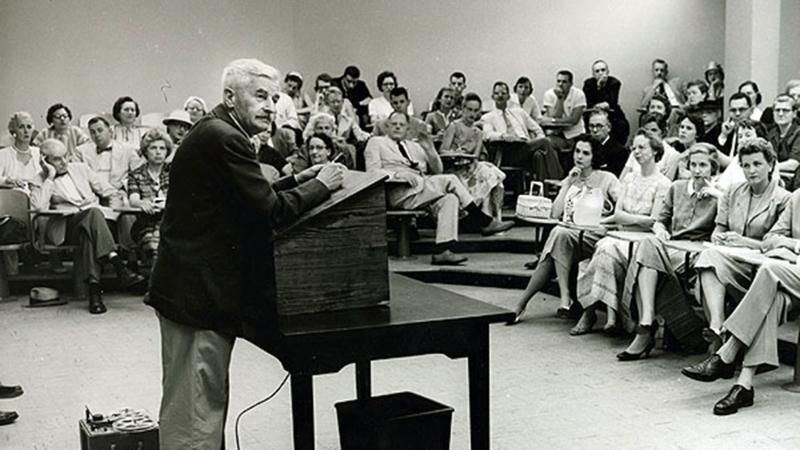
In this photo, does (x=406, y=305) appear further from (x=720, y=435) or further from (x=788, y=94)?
(x=788, y=94)

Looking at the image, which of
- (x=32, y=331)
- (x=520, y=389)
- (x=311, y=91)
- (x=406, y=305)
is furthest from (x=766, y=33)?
(x=406, y=305)

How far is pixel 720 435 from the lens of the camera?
4.81m

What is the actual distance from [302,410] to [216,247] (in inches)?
22.5

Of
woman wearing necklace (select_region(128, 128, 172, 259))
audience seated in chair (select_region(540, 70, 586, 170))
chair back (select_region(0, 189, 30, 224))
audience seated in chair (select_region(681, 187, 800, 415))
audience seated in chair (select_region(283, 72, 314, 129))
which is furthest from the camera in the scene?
audience seated in chair (select_region(283, 72, 314, 129))

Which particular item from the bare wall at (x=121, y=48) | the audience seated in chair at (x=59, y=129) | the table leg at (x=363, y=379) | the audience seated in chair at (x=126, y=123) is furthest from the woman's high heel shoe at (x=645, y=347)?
the bare wall at (x=121, y=48)

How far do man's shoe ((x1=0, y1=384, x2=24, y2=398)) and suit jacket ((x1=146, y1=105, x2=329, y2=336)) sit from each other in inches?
106

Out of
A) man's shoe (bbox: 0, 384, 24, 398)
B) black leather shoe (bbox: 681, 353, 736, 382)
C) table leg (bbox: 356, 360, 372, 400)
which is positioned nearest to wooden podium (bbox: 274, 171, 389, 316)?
table leg (bbox: 356, 360, 372, 400)

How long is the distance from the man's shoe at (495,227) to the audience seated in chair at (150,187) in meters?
3.09

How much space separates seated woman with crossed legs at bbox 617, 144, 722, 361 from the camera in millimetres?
6316

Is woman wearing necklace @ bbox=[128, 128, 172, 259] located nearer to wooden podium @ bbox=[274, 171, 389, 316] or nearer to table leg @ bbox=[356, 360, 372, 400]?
table leg @ bbox=[356, 360, 372, 400]

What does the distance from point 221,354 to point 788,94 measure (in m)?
7.80

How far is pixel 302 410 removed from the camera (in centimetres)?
323

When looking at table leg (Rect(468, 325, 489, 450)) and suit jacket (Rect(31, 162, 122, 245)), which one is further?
suit jacket (Rect(31, 162, 122, 245))

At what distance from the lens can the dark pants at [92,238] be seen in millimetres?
8414
